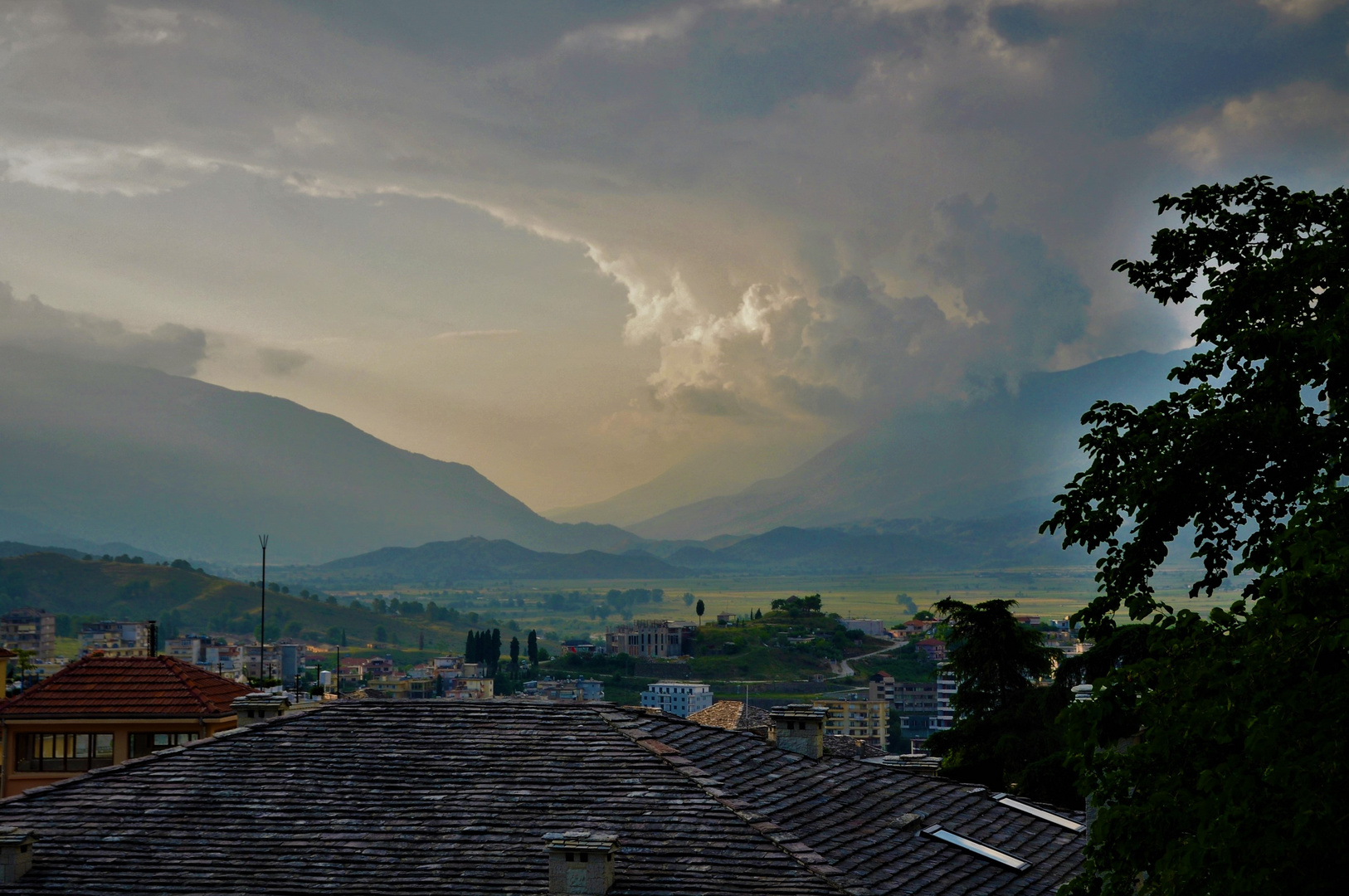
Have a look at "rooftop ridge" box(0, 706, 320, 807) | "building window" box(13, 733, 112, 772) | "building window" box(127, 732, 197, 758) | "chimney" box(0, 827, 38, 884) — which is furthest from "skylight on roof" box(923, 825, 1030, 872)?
"building window" box(13, 733, 112, 772)

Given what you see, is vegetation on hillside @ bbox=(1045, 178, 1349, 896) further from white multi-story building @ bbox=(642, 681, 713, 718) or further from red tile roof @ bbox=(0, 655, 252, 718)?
white multi-story building @ bbox=(642, 681, 713, 718)

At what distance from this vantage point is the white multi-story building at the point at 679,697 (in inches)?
7160

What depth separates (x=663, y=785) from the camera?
692 inches

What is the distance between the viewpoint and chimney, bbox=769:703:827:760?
21.6m

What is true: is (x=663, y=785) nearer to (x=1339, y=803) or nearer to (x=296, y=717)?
(x=296, y=717)

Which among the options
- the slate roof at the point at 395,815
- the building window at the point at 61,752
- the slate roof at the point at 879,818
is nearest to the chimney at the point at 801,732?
the slate roof at the point at 879,818

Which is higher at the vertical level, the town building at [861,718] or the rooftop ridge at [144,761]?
the rooftop ridge at [144,761]

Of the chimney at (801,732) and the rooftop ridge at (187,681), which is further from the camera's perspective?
the rooftop ridge at (187,681)

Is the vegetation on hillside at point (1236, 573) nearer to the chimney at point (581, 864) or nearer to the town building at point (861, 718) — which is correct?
the chimney at point (581, 864)

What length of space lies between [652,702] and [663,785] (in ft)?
537

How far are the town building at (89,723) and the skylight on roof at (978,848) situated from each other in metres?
18.3

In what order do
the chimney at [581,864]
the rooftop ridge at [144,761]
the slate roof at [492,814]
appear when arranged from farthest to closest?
the rooftop ridge at [144,761]
the slate roof at [492,814]
the chimney at [581,864]

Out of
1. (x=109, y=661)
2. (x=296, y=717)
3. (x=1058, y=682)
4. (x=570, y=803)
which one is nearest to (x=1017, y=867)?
(x=570, y=803)

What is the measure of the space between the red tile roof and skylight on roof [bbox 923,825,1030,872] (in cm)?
1936
